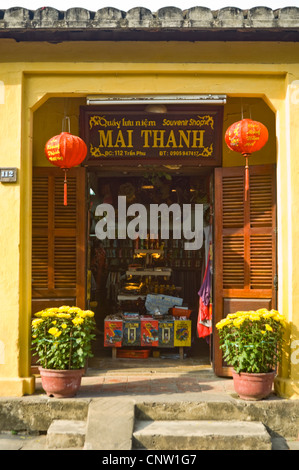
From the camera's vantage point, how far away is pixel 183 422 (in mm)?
6223

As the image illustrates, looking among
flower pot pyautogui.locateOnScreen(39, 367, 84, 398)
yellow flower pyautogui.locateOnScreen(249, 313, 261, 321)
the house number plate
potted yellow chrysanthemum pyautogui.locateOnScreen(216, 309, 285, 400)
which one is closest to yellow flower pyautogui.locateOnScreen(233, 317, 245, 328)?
potted yellow chrysanthemum pyautogui.locateOnScreen(216, 309, 285, 400)

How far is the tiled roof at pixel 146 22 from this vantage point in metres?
6.60

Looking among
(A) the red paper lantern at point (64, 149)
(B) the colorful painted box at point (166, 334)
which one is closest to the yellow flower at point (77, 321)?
(A) the red paper lantern at point (64, 149)

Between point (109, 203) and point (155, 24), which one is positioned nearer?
point (155, 24)

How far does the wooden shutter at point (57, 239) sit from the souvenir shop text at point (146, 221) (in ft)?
10.2

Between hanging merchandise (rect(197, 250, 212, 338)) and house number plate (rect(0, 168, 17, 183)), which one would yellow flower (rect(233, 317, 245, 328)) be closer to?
hanging merchandise (rect(197, 250, 212, 338))

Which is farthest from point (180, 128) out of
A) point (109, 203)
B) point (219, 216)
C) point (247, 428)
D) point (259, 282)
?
point (247, 428)

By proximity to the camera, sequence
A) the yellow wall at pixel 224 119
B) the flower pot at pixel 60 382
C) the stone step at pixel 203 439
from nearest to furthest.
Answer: the stone step at pixel 203 439, the flower pot at pixel 60 382, the yellow wall at pixel 224 119

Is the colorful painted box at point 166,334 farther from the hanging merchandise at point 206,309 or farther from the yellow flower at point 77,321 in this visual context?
the yellow flower at point 77,321

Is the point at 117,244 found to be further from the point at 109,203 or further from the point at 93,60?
the point at 93,60

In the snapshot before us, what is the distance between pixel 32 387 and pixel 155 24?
16.8ft

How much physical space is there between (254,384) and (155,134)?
3.97m

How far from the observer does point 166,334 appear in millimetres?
9242

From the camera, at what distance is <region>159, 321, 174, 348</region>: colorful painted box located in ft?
30.2
